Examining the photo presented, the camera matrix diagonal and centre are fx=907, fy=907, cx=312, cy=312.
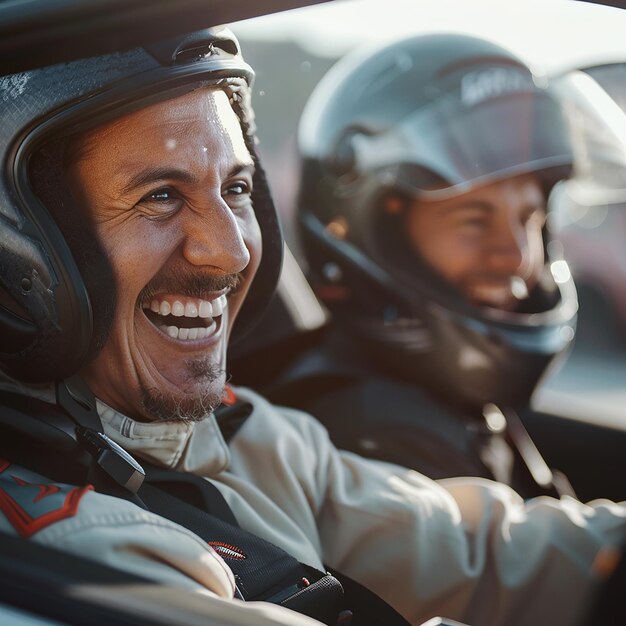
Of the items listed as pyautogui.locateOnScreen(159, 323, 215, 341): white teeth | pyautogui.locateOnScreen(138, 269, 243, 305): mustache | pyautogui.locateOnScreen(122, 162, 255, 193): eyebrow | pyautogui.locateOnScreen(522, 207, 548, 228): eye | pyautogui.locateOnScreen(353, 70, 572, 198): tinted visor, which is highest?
pyautogui.locateOnScreen(122, 162, 255, 193): eyebrow

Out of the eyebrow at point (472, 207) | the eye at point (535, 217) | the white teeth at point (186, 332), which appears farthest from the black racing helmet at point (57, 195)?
the eye at point (535, 217)

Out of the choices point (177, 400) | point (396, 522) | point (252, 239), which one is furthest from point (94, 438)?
point (396, 522)

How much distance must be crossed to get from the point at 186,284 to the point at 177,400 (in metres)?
0.15

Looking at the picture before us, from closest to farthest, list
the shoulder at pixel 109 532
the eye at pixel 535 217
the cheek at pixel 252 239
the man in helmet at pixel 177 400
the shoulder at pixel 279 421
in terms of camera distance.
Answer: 1. the shoulder at pixel 109 532
2. the man in helmet at pixel 177 400
3. the cheek at pixel 252 239
4. the shoulder at pixel 279 421
5. the eye at pixel 535 217

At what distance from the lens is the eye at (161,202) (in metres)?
1.13

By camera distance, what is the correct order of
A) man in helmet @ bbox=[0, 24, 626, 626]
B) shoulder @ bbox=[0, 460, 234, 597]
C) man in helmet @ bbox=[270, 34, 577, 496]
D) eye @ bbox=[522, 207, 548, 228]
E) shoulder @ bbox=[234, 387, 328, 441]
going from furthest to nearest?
eye @ bbox=[522, 207, 548, 228] < man in helmet @ bbox=[270, 34, 577, 496] < shoulder @ bbox=[234, 387, 328, 441] < man in helmet @ bbox=[0, 24, 626, 626] < shoulder @ bbox=[0, 460, 234, 597]

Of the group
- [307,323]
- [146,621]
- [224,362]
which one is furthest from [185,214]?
[307,323]

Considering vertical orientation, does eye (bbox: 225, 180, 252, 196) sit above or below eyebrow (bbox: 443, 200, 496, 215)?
above

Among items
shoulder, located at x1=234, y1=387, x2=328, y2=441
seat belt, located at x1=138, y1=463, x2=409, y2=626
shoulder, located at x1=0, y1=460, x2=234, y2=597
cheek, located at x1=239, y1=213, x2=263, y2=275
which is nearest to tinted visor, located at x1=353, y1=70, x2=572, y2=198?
shoulder, located at x1=234, y1=387, x2=328, y2=441

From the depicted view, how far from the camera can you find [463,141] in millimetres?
2119

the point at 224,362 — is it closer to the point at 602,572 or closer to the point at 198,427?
the point at 198,427

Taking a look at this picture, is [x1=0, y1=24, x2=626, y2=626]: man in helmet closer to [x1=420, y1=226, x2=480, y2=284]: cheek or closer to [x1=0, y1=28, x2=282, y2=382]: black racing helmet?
[x1=0, y1=28, x2=282, y2=382]: black racing helmet

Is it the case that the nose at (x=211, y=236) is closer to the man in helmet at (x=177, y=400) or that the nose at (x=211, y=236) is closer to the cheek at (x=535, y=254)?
the man in helmet at (x=177, y=400)

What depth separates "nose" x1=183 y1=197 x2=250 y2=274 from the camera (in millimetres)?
1149
